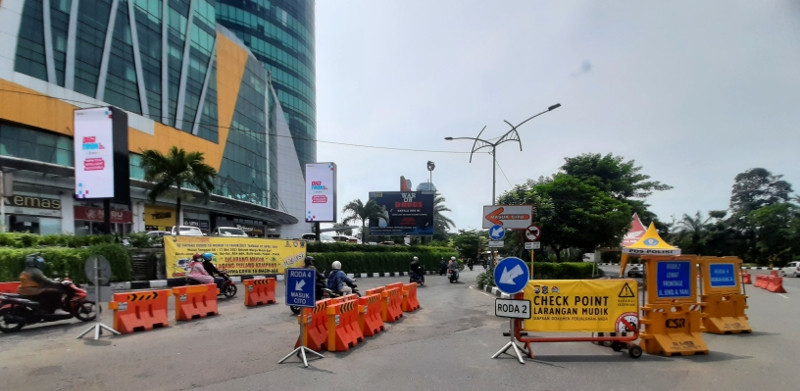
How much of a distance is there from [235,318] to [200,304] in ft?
3.06

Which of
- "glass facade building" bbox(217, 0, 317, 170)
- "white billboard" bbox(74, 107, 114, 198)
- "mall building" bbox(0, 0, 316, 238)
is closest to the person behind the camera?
"white billboard" bbox(74, 107, 114, 198)

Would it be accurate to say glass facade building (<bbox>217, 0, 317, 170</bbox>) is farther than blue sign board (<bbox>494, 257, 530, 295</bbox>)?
Yes

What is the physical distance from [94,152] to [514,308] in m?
18.2

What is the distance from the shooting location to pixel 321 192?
115 feet

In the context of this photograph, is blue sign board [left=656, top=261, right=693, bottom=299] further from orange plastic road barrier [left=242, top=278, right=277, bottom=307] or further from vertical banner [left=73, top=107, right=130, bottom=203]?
vertical banner [left=73, top=107, right=130, bottom=203]

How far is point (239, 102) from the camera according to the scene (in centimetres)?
5350

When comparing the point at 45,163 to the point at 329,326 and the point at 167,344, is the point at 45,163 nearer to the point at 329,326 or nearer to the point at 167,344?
the point at 167,344

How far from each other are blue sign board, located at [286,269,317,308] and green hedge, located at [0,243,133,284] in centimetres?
1088

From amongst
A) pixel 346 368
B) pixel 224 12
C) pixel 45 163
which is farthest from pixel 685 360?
pixel 224 12

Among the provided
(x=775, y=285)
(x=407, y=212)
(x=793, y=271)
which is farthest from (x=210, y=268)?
(x=793, y=271)

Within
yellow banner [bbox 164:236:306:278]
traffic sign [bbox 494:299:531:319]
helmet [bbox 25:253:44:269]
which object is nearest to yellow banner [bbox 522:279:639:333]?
traffic sign [bbox 494:299:531:319]

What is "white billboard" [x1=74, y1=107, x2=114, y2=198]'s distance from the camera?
1931 centimetres

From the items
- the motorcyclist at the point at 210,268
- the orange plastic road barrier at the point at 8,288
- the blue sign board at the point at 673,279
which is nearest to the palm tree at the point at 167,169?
the motorcyclist at the point at 210,268

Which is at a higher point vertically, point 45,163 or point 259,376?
point 45,163
